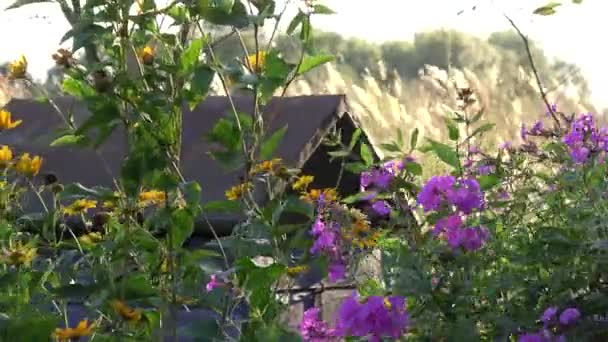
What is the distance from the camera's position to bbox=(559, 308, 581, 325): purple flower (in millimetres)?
2482

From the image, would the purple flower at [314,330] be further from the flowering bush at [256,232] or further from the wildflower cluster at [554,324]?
the wildflower cluster at [554,324]

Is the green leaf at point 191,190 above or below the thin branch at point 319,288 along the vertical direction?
above

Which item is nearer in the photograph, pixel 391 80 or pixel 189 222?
pixel 189 222

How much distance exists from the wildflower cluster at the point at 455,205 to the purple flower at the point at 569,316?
1.24 ft

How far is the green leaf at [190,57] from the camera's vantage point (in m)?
2.22

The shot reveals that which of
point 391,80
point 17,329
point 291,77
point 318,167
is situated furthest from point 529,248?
point 391,80

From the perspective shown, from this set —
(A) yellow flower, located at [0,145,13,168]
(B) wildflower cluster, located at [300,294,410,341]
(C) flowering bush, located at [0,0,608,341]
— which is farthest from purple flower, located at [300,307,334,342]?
(A) yellow flower, located at [0,145,13,168]

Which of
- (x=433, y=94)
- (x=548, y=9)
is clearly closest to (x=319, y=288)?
(x=548, y=9)

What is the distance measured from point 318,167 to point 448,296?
221cm

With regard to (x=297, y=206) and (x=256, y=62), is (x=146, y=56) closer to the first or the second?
(x=256, y=62)

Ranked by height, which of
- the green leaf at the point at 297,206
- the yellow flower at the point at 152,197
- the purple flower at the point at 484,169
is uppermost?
the yellow flower at the point at 152,197

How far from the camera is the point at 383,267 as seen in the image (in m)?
2.73

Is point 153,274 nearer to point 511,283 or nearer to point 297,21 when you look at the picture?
point 297,21

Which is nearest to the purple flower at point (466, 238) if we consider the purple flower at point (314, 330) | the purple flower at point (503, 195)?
the purple flower at point (314, 330)
